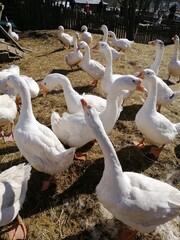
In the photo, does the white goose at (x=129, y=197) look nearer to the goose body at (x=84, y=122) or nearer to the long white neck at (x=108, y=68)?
the goose body at (x=84, y=122)

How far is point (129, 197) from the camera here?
2.98 meters

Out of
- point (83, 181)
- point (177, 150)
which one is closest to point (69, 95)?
point (83, 181)

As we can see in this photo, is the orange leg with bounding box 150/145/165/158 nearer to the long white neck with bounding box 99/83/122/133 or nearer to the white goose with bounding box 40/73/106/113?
the long white neck with bounding box 99/83/122/133

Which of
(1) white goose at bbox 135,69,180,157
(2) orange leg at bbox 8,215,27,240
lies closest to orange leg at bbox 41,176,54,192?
(2) orange leg at bbox 8,215,27,240

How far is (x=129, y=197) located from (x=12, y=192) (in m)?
1.32

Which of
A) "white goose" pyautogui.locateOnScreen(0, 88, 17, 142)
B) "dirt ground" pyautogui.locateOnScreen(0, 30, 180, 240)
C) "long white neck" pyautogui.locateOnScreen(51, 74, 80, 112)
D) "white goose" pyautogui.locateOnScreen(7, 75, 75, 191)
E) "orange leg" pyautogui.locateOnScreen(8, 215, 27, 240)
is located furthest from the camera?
"long white neck" pyautogui.locateOnScreen(51, 74, 80, 112)

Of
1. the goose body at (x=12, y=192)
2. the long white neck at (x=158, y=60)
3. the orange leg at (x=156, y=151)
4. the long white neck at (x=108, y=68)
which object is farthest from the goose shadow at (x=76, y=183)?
the long white neck at (x=158, y=60)

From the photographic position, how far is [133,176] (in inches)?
130

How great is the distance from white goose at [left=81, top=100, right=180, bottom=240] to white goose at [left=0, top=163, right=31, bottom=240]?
37.0 inches

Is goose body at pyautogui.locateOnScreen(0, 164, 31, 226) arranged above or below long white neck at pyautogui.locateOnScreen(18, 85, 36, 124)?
below

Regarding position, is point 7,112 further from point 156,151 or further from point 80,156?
point 156,151

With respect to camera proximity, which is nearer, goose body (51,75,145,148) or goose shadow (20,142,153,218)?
goose shadow (20,142,153,218)

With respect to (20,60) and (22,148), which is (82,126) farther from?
(20,60)

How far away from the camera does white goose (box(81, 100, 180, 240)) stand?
2.95 m
